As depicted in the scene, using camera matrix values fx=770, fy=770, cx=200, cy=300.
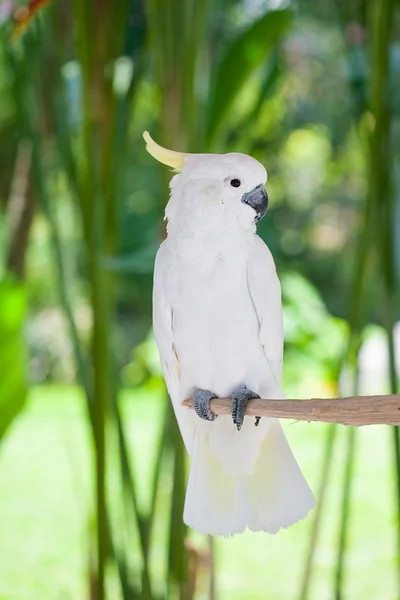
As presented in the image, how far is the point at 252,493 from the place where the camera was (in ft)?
1.53

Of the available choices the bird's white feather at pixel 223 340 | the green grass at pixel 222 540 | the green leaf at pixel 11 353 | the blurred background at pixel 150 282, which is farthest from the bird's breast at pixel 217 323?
the green grass at pixel 222 540

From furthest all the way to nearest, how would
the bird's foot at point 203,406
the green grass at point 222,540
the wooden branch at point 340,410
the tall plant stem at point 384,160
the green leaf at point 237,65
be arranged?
the green grass at point 222,540 → the green leaf at point 237,65 → the tall plant stem at point 384,160 → the bird's foot at point 203,406 → the wooden branch at point 340,410

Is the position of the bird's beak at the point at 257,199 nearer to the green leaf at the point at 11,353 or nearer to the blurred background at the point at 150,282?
the blurred background at the point at 150,282

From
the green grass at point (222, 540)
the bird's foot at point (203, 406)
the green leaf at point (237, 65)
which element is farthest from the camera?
the green grass at point (222, 540)

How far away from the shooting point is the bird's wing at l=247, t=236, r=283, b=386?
0.51m

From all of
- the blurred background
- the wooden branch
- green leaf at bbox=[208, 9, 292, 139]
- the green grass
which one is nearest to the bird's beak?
the wooden branch

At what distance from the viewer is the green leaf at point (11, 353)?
2.78ft

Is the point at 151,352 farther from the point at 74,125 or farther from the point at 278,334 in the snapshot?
the point at 278,334

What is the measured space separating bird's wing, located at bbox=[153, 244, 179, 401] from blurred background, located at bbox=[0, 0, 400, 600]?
6.2 inches

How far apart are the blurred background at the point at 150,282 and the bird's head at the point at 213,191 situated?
0.20 metres

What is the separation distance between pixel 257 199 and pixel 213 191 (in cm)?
3

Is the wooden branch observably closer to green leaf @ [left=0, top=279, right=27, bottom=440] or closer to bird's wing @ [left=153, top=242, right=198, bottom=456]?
bird's wing @ [left=153, top=242, right=198, bottom=456]

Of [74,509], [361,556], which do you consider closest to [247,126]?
[361,556]

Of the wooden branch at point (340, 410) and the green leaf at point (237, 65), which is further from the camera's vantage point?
the green leaf at point (237, 65)
